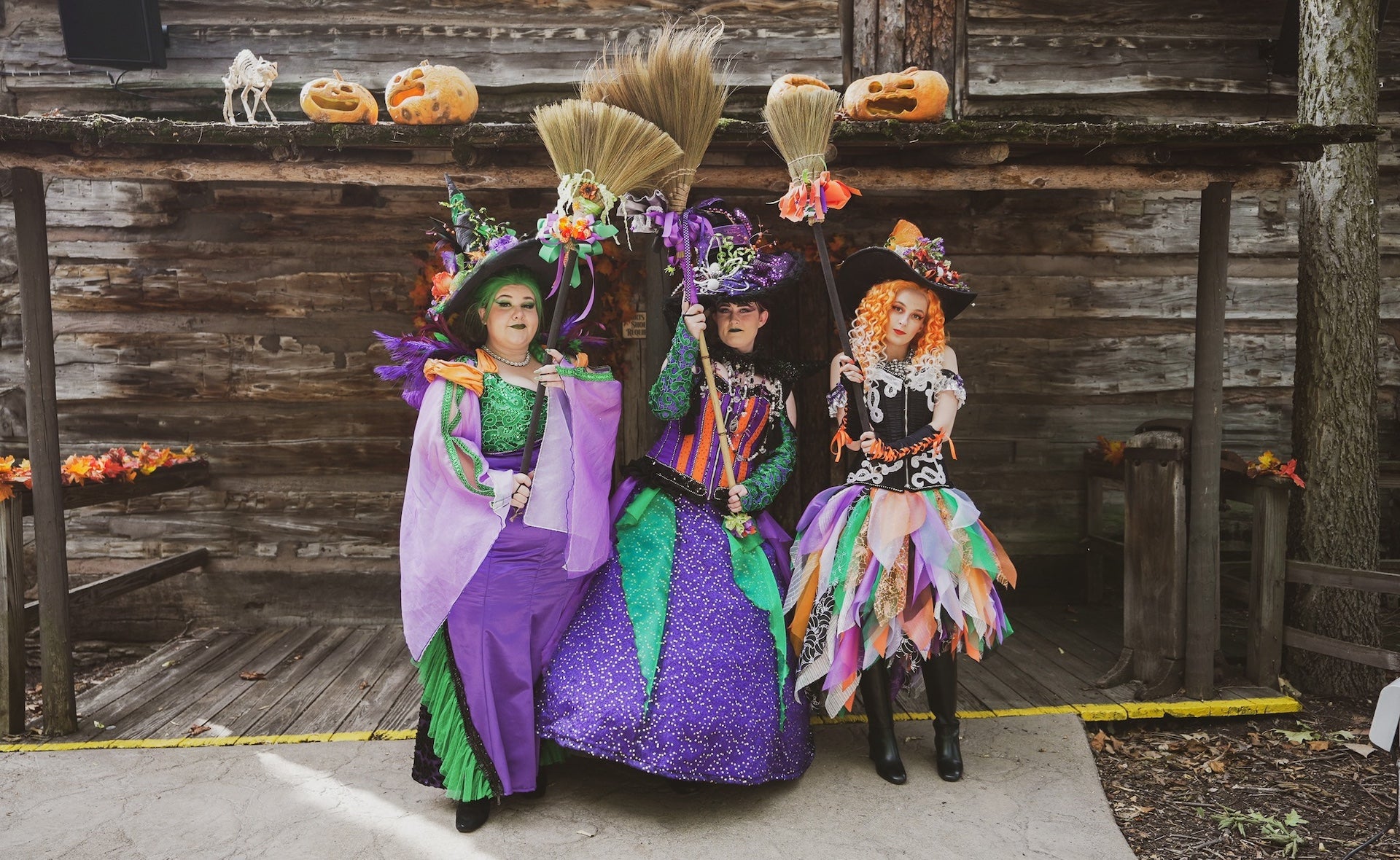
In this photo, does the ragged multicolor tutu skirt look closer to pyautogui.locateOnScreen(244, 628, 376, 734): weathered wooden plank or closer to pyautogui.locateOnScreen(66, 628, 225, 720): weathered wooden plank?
pyautogui.locateOnScreen(244, 628, 376, 734): weathered wooden plank

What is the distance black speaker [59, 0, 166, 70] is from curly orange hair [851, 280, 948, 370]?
463cm

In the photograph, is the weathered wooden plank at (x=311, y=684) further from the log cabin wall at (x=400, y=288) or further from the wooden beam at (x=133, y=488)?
the wooden beam at (x=133, y=488)

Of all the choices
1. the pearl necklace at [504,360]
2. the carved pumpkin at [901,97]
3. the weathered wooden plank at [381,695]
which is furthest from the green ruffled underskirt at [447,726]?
the carved pumpkin at [901,97]

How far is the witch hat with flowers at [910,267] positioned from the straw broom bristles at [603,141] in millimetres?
1027

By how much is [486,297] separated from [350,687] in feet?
8.44

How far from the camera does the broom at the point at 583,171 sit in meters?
3.45

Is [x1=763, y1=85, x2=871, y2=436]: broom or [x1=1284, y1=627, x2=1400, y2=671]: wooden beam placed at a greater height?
[x1=763, y1=85, x2=871, y2=436]: broom

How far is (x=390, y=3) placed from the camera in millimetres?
5734

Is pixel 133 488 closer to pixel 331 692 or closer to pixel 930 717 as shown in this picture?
pixel 331 692

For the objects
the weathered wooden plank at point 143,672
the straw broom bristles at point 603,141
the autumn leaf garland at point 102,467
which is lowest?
the weathered wooden plank at point 143,672

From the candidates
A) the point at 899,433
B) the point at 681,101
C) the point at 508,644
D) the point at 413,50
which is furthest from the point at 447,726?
the point at 413,50

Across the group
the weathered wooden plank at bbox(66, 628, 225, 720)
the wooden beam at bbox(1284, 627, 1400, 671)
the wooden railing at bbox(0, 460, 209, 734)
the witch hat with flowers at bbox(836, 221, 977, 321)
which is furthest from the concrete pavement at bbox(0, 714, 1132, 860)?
the witch hat with flowers at bbox(836, 221, 977, 321)

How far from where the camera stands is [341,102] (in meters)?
4.21

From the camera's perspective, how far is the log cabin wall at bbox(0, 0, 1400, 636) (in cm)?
572
